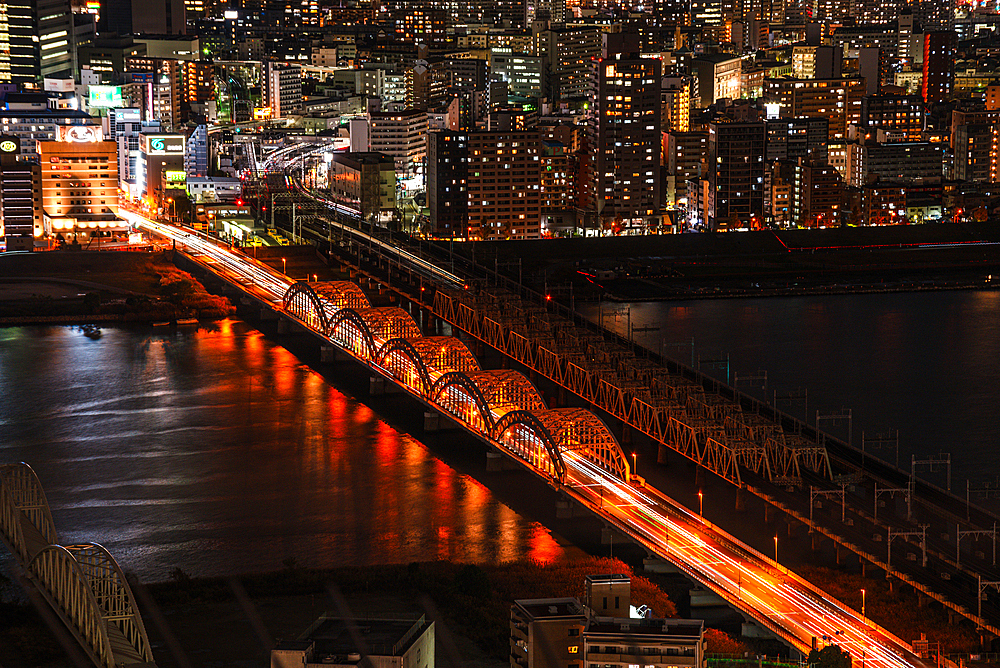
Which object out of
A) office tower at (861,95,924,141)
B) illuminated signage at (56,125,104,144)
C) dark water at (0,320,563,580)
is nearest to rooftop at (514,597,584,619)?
dark water at (0,320,563,580)

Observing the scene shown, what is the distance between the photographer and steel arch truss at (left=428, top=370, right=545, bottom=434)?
17.5 m

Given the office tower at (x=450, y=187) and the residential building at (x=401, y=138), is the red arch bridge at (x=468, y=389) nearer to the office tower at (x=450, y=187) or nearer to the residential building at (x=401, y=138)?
the office tower at (x=450, y=187)

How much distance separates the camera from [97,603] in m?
10.8

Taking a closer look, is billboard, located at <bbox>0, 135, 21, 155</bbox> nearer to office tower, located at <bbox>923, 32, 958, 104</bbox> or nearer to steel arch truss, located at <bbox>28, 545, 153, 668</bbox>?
steel arch truss, located at <bbox>28, 545, 153, 668</bbox>

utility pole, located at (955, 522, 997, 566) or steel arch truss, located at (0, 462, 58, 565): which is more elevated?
steel arch truss, located at (0, 462, 58, 565)

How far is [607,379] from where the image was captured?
18.7 metres

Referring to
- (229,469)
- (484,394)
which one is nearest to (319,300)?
(484,394)

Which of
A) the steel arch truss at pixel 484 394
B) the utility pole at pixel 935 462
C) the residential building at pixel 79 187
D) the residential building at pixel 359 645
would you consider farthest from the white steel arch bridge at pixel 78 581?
the residential building at pixel 79 187

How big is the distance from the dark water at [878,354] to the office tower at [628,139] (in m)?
7.39

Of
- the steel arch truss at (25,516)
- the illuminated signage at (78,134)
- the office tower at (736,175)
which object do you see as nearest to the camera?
the steel arch truss at (25,516)

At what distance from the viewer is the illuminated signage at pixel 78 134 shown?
33906 millimetres

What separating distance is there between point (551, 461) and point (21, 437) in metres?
6.88

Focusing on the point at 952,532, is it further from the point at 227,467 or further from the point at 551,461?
the point at 227,467

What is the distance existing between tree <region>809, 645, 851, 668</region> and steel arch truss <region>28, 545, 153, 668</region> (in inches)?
168
